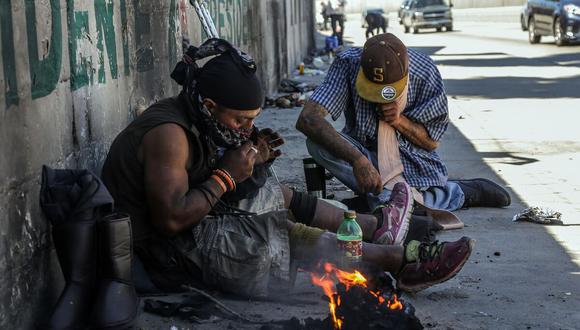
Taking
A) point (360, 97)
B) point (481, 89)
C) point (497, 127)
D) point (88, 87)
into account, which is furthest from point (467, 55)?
point (88, 87)

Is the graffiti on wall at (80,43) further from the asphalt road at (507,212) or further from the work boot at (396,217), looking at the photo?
the work boot at (396,217)

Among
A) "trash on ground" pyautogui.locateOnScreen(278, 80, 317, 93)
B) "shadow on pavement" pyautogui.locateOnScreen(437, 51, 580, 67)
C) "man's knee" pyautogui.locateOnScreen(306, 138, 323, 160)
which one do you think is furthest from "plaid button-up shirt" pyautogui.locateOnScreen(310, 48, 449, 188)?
"shadow on pavement" pyautogui.locateOnScreen(437, 51, 580, 67)

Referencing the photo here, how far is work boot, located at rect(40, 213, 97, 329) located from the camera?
3.75m

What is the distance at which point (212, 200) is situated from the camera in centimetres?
418

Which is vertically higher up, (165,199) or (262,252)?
(165,199)

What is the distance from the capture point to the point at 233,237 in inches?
171

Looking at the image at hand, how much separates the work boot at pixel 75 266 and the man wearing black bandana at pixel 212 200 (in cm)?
40

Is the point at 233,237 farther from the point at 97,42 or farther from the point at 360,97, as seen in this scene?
the point at 360,97

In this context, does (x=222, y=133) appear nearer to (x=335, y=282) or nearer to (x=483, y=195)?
(x=335, y=282)

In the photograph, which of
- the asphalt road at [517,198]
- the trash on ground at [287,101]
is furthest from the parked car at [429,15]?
the trash on ground at [287,101]

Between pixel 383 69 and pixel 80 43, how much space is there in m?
1.87

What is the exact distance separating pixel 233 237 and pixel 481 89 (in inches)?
481

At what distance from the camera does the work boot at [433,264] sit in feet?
14.5

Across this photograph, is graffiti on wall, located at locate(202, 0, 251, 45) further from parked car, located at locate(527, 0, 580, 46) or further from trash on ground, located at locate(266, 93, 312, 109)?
parked car, located at locate(527, 0, 580, 46)
